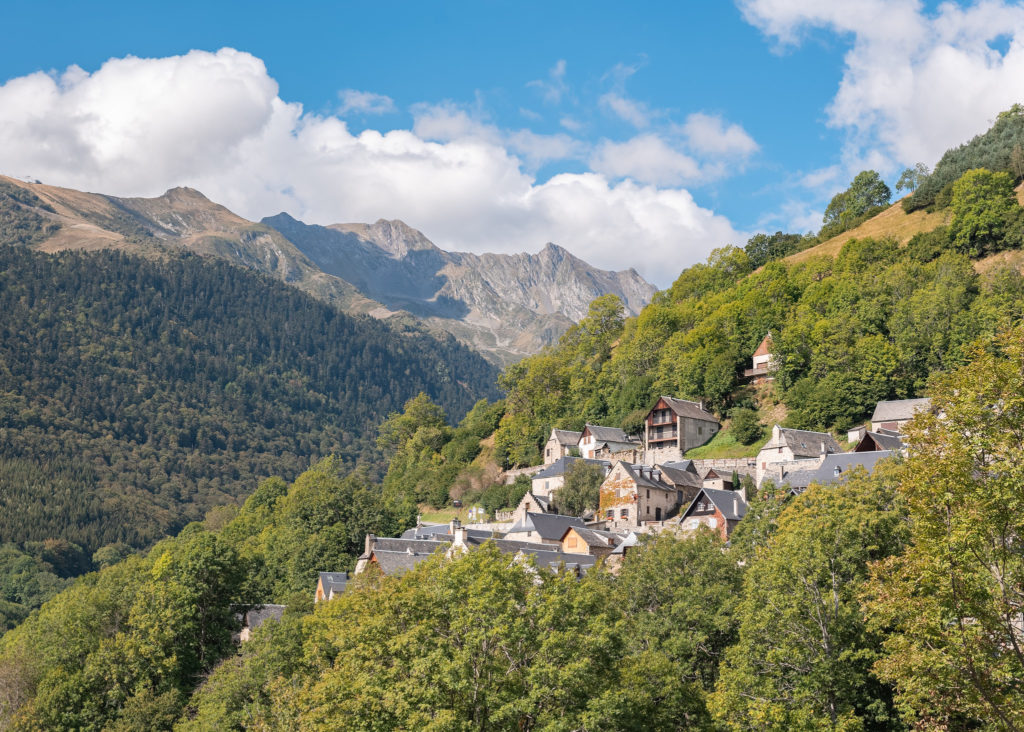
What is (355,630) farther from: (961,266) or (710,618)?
(961,266)

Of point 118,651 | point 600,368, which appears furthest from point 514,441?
point 118,651

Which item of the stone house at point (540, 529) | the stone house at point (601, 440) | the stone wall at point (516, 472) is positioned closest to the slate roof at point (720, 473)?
the stone house at point (540, 529)

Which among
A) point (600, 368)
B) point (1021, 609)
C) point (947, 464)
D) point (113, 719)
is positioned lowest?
point (113, 719)

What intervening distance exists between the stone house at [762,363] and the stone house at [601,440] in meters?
15.9

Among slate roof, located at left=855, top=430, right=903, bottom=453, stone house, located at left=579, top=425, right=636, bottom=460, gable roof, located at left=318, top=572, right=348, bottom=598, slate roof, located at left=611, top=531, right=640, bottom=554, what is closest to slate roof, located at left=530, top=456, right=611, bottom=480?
stone house, located at left=579, top=425, right=636, bottom=460

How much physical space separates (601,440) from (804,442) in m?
28.9

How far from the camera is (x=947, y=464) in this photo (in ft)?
82.1

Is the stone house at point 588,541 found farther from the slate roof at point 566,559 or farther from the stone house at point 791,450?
the stone house at point 791,450

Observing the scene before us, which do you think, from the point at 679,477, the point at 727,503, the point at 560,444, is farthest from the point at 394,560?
the point at 560,444

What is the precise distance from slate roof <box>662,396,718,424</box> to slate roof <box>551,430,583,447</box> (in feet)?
45.6

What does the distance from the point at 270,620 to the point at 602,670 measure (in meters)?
27.7

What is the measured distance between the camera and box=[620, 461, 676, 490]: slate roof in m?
87.8

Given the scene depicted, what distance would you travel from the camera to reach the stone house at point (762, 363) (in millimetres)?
108938

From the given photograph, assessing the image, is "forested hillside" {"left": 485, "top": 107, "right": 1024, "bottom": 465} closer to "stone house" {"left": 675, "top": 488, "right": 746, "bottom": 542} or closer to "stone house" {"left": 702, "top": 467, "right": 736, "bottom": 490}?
"stone house" {"left": 702, "top": 467, "right": 736, "bottom": 490}
